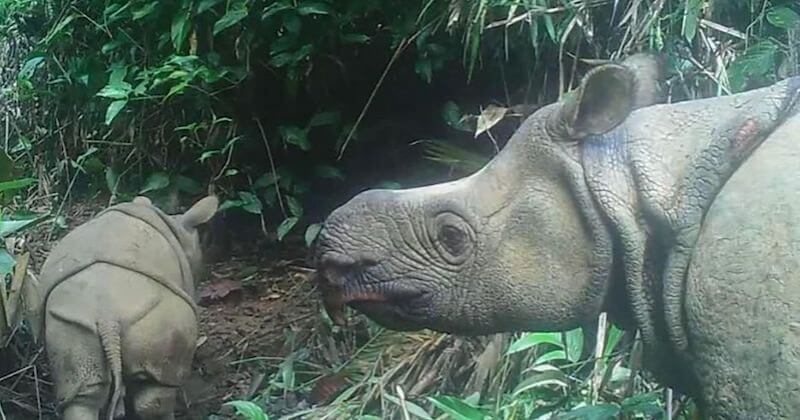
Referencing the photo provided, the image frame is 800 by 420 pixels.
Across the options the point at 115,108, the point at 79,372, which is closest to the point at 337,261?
the point at 79,372

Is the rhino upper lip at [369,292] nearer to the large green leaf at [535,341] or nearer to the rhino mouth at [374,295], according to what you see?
the rhino mouth at [374,295]

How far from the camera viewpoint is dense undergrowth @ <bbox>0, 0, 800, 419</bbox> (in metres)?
3.83

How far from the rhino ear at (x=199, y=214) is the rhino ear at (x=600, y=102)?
2843mm

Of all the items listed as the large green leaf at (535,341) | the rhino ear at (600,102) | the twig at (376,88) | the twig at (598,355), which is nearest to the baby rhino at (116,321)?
the twig at (376,88)

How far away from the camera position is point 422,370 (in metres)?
4.28

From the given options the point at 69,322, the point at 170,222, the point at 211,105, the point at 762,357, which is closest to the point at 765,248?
the point at 762,357

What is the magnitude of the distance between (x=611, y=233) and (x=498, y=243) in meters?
0.20

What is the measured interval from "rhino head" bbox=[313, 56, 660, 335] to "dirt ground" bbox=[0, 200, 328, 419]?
8.13 feet

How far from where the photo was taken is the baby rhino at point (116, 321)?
4.13m

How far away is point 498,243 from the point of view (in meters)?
2.23

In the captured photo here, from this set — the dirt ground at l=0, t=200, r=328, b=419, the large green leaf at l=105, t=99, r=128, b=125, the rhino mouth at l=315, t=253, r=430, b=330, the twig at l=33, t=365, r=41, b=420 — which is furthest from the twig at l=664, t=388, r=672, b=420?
the large green leaf at l=105, t=99, r=128, b=125

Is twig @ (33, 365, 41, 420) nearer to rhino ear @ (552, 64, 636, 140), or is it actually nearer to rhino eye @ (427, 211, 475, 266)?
rhino eye @ (427, 211, 475, 266)

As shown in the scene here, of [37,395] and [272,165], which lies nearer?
[37,395]

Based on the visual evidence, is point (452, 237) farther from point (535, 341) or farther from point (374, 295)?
point (535, 341)
